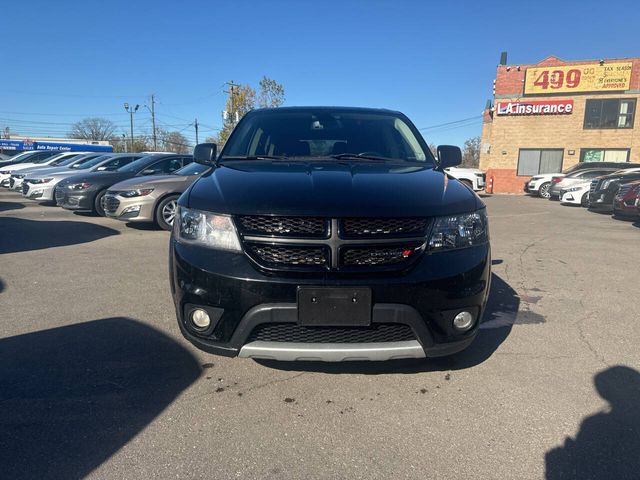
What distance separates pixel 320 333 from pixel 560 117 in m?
29.2

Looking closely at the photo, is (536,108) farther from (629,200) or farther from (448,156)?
(448,156)

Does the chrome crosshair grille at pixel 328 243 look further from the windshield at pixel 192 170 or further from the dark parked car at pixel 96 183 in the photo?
the dark parked car at pixel 96 183

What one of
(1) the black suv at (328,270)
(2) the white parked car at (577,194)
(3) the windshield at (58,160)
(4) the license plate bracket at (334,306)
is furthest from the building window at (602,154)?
(4) the license plate bracket at (334,306)

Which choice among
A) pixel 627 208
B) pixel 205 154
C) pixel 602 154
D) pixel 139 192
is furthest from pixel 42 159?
pixel 602 154

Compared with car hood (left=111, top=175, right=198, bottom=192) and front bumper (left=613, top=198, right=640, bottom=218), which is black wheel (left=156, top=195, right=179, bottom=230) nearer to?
car hood (left=111, top=175, right=198, bottom=192)

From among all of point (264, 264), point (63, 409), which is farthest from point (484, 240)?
point (63, 409)

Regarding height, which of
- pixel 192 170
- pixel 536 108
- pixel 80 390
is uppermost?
pixel 536 108

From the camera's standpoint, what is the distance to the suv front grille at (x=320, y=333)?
2322 millimetres

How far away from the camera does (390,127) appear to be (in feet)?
13.3

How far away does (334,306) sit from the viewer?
223 centimetres

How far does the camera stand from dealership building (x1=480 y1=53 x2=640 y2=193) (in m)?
25.5

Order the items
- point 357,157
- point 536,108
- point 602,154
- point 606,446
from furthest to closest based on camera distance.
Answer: point 536,108
point 602,154
point 357,157
point 606,446

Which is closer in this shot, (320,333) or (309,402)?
(320,333)

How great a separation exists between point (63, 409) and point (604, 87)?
30.9 metres
